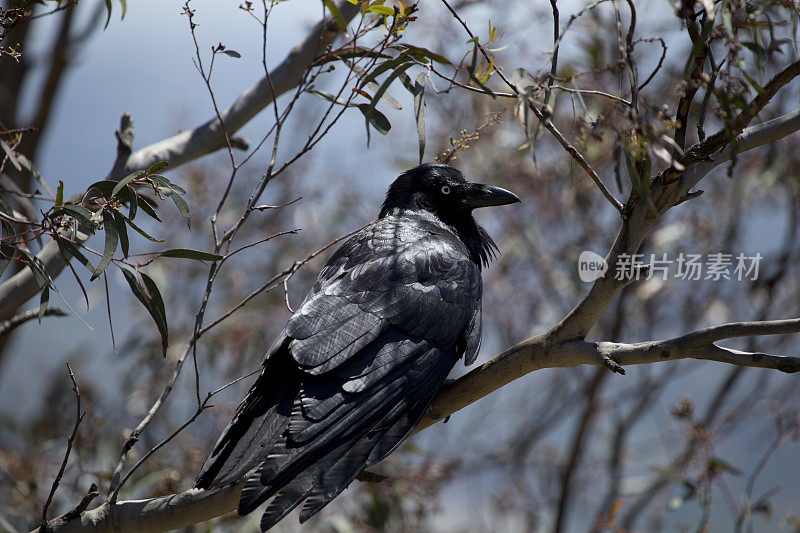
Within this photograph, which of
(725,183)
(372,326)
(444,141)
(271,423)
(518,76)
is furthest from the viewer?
(725,183)

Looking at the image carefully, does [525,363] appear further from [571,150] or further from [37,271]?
[37,271]

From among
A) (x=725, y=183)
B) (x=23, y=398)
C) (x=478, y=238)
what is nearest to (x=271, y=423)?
(x=478, y=238)

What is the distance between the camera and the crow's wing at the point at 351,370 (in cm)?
174

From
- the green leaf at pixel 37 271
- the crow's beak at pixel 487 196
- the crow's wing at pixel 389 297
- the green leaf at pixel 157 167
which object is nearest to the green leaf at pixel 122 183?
the green leaf at pixel 157 167

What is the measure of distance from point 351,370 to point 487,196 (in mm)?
1161

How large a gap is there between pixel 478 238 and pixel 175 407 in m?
3.19

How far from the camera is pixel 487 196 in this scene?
2893 mm

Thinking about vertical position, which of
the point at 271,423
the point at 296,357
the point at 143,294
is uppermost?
the point at 143,294

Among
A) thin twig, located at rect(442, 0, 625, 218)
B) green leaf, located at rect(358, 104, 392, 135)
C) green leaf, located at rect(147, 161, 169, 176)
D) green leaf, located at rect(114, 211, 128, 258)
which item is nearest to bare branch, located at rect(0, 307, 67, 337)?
green leaf, located at rect(114, 211, 128, 258)

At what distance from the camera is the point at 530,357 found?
71.6 inches

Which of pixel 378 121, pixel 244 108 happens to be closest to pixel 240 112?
pixel 244 108

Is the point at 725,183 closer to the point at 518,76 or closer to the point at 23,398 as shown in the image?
the point at 518,76

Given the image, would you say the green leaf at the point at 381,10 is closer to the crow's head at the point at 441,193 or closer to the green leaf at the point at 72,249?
the green leaf at the point at 72,249

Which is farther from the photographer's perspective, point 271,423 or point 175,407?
point 175,407
